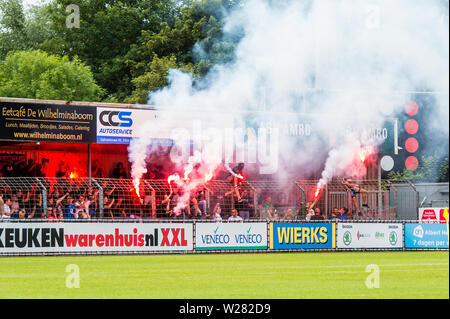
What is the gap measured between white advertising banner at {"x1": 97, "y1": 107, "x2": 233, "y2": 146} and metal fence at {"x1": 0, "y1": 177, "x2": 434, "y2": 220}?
11.1 feet

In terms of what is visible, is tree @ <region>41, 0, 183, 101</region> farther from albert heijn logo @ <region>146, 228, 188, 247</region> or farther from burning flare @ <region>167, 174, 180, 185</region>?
albert heijn logo @ <region>146, 228, 188, 247</region>

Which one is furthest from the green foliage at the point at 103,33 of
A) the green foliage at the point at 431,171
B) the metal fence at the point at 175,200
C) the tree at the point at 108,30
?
the metal fence at the point at 175,200

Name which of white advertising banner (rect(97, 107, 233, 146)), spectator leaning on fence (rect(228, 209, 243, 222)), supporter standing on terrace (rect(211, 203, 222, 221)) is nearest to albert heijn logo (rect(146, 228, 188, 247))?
spectator leaning on fence (rect(228, 209, 243, 222))

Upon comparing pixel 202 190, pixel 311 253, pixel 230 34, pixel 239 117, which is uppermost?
pixel 230 34

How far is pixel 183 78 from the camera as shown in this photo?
40.2 metres

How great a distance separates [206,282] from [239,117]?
A: 19.7m

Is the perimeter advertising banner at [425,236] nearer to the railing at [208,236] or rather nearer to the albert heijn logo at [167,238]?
the railing at [208,236]

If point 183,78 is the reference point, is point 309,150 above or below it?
below

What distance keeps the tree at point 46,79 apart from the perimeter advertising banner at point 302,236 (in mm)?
28767

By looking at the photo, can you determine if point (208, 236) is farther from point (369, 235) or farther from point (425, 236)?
point (425, 236)

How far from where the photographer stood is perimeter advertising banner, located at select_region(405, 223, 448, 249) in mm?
31188

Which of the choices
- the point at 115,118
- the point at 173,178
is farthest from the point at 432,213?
the point at 115,118
